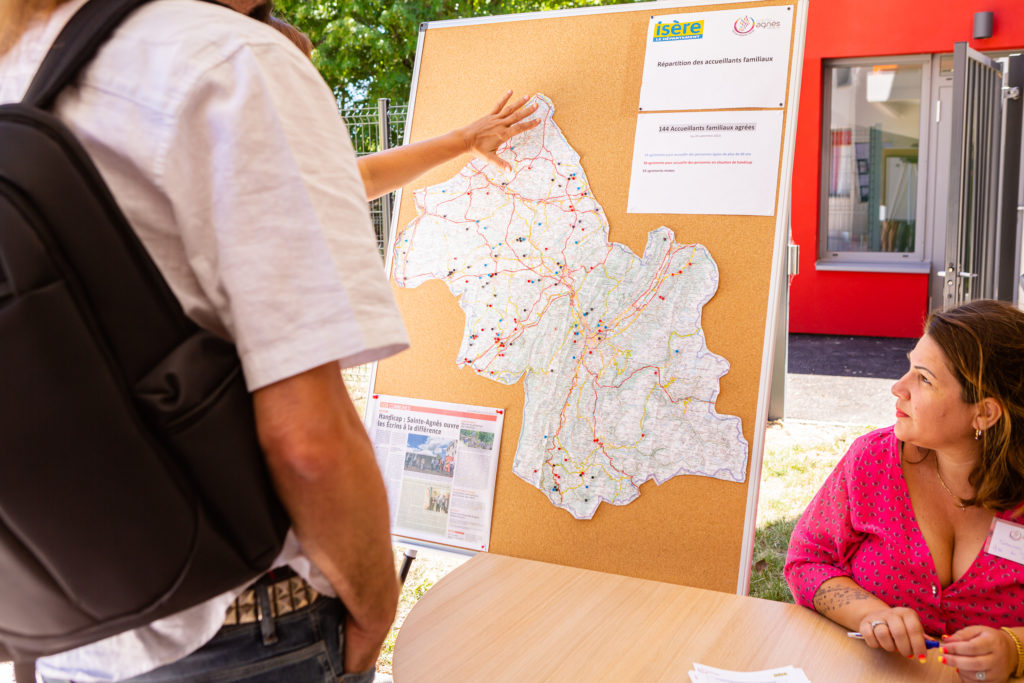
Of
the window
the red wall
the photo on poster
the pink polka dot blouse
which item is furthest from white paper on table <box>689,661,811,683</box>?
the window

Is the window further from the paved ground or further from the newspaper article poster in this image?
the newspaper article poster

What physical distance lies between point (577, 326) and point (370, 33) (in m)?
9.88

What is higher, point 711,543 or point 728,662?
point 711,543

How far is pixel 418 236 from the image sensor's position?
7.32 ft

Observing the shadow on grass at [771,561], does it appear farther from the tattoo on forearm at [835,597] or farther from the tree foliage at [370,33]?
the tree foliage at [370,33]

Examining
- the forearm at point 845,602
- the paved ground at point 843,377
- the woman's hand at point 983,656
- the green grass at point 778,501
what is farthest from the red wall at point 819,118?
the woman's hand at point 983,656

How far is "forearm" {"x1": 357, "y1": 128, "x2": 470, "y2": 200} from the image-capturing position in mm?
1968

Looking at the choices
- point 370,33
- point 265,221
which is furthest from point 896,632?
point 370,33

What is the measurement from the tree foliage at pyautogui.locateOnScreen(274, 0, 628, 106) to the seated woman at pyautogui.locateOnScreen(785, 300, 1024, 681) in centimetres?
1017

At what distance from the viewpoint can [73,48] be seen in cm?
72

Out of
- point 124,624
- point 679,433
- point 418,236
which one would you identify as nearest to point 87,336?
point 124,624

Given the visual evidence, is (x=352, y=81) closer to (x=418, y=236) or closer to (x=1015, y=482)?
(x=418, y=236)

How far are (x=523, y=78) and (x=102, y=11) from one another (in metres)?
1.51

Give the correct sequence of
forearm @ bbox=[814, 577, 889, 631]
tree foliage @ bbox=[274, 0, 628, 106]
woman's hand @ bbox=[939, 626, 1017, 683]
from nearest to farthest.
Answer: woman's hand @ bbox=[939, 626, 1017, 683], forearm @ bbox=[814, 577, 889, 631], tree foliage @ bbox=[274, 0, 628, 106]
